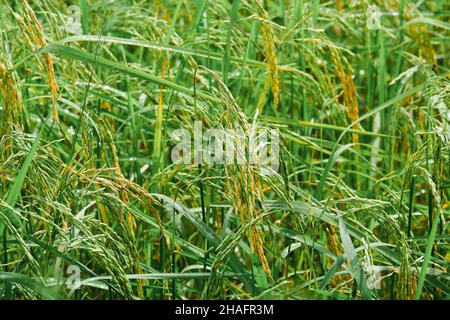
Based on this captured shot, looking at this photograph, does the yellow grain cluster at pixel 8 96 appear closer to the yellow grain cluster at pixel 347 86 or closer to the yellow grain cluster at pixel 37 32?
the yellow grain cluster at pixel 37 32

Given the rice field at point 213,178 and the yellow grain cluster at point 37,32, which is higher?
the yellow grain cluster at point 37,32

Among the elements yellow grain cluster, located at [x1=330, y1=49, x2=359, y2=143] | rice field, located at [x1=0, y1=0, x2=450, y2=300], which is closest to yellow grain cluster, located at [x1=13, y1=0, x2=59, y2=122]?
rice field, located at [x1=0, y1=0, x2=450, y2=300]

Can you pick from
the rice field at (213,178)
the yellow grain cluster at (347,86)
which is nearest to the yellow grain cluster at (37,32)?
the rice field at (213,178)

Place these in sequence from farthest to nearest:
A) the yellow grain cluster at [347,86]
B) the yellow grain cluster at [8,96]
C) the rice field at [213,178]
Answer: the yellow grain cluster at [347,86] < the yellow grain cluster at [8,96] < the rice field at [213,178]

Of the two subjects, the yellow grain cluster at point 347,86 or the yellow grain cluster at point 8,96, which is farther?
the yellow grain cluster at point 347,86

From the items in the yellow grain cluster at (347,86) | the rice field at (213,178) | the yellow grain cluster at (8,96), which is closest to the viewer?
the rice field at (213,178)

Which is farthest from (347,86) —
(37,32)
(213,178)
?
(37,32)

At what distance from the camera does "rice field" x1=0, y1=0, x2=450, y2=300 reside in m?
1.53

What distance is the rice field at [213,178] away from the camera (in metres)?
1.53

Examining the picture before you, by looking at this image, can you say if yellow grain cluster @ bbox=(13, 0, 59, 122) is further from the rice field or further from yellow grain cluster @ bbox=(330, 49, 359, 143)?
yellow grain cluster @ bbox=(330, 49, 359, 143)

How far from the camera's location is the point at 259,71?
247 cm

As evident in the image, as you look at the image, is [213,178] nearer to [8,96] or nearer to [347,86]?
[8,96]
